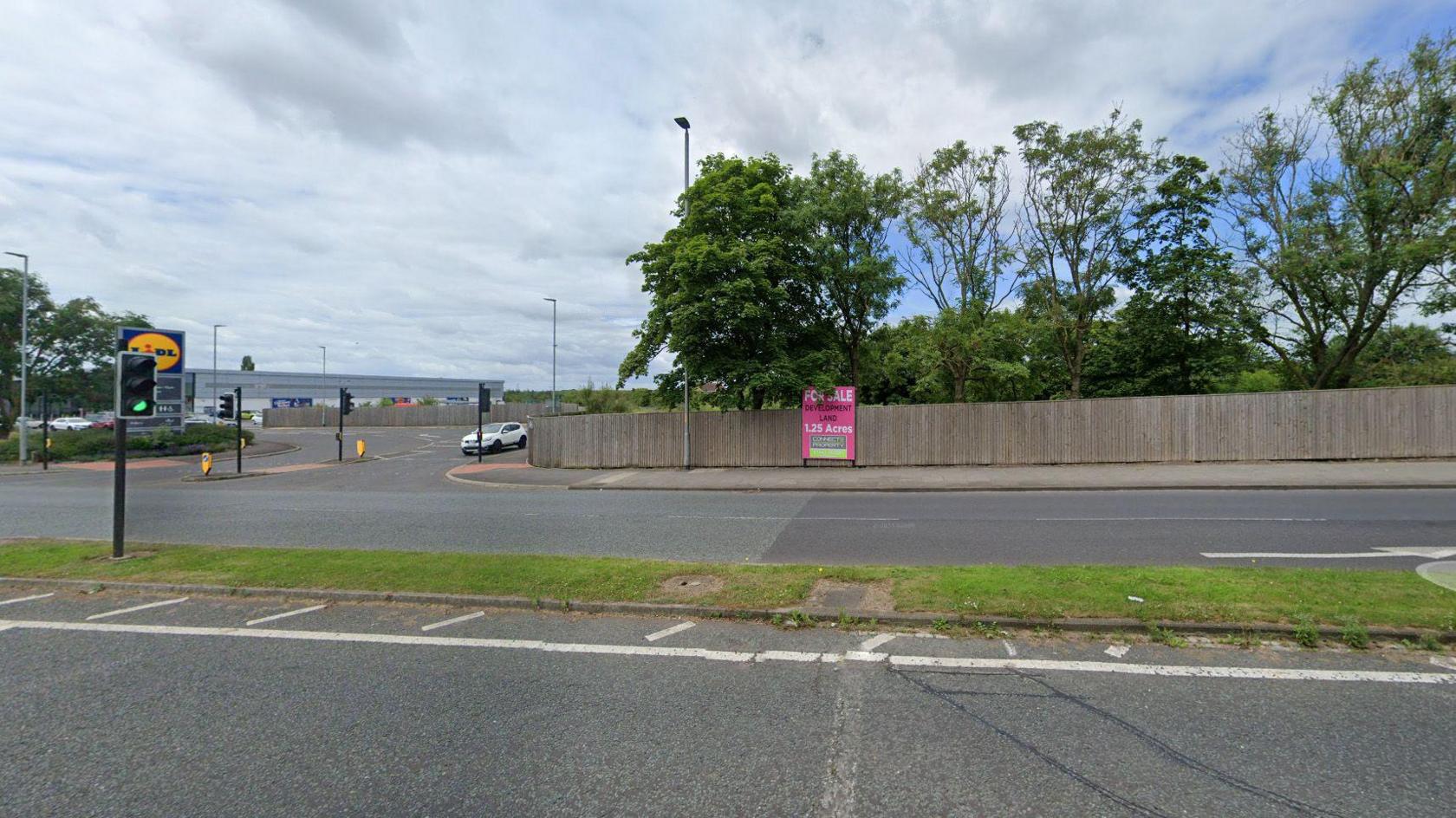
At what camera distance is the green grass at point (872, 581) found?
17.0 feet

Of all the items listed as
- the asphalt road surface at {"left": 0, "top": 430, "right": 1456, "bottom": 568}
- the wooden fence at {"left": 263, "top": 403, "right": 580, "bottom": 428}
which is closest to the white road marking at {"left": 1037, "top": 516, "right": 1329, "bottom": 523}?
the asphalt road surface at {"left": 0, "top": 430, "right": 1456, "bottom": 568}

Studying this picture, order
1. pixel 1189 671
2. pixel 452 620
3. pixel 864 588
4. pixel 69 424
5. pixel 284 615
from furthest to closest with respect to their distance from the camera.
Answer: pixel 69 424, pixel 864 588, pixel 284 615, pixel 452 620, pixel 1189 671

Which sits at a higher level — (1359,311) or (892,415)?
(1359,311)

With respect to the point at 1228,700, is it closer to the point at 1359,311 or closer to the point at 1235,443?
the point at 1235,443

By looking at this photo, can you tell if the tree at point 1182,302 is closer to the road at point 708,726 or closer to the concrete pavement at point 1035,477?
the concrete pavement at point 1035,477

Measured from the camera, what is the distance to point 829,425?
20250 millimetres

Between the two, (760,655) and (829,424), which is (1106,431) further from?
(760,655)

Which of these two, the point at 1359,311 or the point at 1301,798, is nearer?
the point at 1301,798

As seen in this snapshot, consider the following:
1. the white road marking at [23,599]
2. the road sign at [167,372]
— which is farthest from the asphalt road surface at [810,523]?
the road sign at [167,372]

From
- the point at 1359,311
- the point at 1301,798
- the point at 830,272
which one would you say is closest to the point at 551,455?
the point at 830,272

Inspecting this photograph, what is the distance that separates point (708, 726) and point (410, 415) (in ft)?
222

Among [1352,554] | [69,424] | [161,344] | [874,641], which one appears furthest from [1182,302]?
[69,424]

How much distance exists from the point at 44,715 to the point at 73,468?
33079 mm

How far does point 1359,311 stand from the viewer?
20.6 metres
